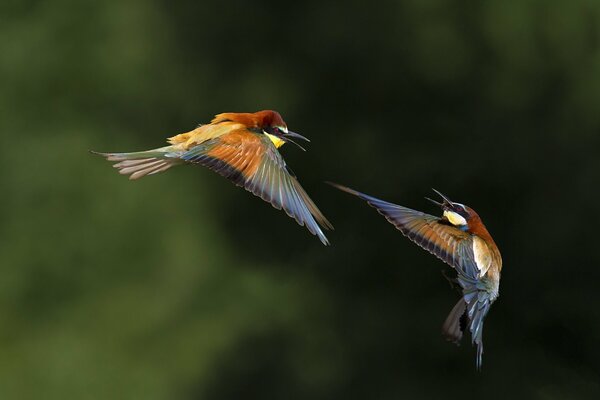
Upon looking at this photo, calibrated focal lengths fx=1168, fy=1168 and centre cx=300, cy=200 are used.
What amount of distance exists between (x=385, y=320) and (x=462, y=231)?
205 centimetres

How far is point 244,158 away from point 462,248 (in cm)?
38

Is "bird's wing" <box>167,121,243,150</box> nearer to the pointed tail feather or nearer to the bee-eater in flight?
the bee-eater in flight

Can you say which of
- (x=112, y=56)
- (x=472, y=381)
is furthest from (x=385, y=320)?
(x=112, y=56)

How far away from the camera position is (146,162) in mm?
1565

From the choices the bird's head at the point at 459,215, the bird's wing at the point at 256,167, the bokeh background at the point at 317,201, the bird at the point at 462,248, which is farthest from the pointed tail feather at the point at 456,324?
the bokeh background at the point at 317,201

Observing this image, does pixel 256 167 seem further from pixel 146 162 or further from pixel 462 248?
pixel 462 248

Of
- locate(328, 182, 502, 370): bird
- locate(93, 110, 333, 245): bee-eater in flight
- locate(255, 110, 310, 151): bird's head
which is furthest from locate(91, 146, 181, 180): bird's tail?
locate(328, 182, 502, 370): bird

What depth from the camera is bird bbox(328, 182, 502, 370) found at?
1.62 meters

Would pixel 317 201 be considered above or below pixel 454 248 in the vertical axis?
below

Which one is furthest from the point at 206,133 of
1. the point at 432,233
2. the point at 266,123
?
the point at 432,233

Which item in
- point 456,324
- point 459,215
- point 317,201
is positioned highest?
point 459,215

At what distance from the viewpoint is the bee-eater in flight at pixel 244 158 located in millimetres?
1389

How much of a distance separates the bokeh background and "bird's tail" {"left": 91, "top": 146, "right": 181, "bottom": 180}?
2.05 m

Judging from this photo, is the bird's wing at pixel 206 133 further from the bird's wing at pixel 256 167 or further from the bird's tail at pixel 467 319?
the bird's tail at pixel 467 319
